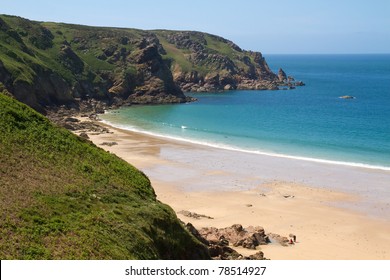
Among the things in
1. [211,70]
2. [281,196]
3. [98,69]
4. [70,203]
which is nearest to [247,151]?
[281,196]

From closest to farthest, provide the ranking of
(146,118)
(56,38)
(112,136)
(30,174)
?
(30,174), (112,136), (146,118), (56,38)

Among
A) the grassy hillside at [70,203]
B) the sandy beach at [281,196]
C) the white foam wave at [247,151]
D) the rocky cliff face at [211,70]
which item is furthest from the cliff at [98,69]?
the grassy hillside at [70,203]

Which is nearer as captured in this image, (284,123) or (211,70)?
(284,123)

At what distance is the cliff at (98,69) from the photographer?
318 ft

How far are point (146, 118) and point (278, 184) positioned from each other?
178ft

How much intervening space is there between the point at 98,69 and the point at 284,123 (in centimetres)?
6099

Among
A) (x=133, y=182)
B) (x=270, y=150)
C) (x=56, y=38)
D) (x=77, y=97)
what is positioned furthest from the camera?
(x=56, y=38)

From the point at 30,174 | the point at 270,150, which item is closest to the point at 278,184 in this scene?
the point at 270,150

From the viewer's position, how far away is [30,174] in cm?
2339

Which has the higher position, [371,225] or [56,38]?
[56,38]

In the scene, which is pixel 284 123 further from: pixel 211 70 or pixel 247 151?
pixel 211 70

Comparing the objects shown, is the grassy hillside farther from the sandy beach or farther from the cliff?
the cliff

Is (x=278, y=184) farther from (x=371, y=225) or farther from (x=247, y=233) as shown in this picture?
(x=247, y=233)

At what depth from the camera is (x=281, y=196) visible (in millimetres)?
44312
